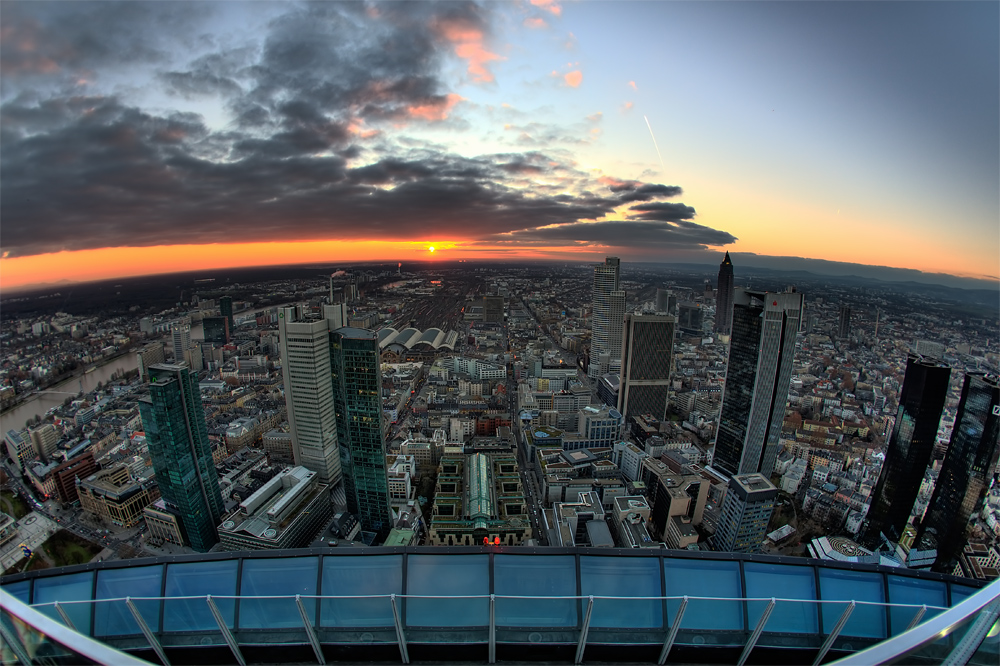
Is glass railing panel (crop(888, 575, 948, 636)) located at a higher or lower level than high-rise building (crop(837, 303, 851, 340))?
higher

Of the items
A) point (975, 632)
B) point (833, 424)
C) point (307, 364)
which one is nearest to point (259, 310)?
point (307, 364)

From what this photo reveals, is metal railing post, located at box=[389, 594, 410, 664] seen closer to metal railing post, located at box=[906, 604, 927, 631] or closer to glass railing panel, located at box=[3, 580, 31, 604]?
glass railing panel, located at box=[3, 580, 31, 604]

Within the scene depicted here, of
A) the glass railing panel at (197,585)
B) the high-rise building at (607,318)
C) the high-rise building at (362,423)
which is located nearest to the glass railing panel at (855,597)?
the glass railing panel at (197,585)

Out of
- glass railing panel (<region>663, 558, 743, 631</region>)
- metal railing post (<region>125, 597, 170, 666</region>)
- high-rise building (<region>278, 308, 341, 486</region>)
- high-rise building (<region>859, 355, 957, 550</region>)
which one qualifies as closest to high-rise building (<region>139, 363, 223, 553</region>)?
high-rise building (<region>278, 308, 341, 486</region>)

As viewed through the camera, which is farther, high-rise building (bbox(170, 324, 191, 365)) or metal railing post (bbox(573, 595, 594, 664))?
high-rise building (bbox(170, 324, 191, 365))

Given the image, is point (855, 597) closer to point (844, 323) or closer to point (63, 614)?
point (63, 614)

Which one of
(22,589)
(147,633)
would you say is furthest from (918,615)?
(22,589)

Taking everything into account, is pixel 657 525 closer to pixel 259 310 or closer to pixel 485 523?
pixel 485 523

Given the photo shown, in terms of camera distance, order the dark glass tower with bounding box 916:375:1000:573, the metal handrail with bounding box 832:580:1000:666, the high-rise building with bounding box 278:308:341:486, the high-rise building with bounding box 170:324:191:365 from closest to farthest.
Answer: the metal handrail with bounding box 832:580:1000:666
the dark glass tower with bounding box 916:375:1000:573
the high-rise building with bounding box 278:308:341:486
the high-rise building with bounding box 170:324:191:365
